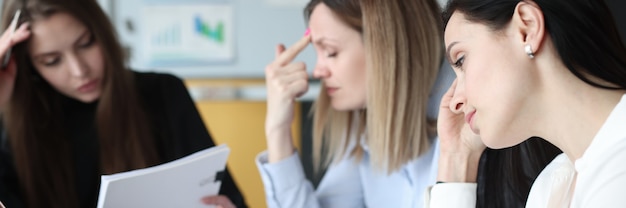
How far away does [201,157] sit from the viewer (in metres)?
1.47

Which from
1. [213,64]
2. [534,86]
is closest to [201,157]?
[534,86]

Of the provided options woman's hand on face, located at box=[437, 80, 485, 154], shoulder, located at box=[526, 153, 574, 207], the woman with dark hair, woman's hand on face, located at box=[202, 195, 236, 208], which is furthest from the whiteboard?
the woman with dark hair

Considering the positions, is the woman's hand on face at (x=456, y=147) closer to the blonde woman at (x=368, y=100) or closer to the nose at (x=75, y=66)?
the blonde woman at (x=368, y=100)

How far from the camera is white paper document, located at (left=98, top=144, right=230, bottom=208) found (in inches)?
54.7

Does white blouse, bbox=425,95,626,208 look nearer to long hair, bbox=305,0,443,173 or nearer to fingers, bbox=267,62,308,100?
long hair, bbox=305,0,443,173

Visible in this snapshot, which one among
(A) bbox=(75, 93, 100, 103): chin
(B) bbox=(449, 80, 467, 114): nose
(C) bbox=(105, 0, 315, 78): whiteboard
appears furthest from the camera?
→ (C) bbox=(105, 0, 315, 78): whiteboard

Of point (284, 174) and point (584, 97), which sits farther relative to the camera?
point (284, 174)

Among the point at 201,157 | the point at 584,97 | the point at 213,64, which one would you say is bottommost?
the point at 213,64

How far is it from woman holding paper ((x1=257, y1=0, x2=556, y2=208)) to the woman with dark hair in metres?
0.53

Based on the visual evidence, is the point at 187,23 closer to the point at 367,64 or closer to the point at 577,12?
the point at 367,64

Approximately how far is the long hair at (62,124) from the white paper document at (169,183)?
0.28m

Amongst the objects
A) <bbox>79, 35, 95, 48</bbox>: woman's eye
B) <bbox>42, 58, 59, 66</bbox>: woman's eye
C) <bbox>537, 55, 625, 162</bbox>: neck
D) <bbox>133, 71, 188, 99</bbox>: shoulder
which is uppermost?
<bbox>537, 55, 625, 162</bbox>: neck

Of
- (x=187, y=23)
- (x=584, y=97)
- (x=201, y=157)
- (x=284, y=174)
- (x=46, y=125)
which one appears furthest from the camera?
(x=187, y=23)

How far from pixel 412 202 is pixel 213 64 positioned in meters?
1.48
